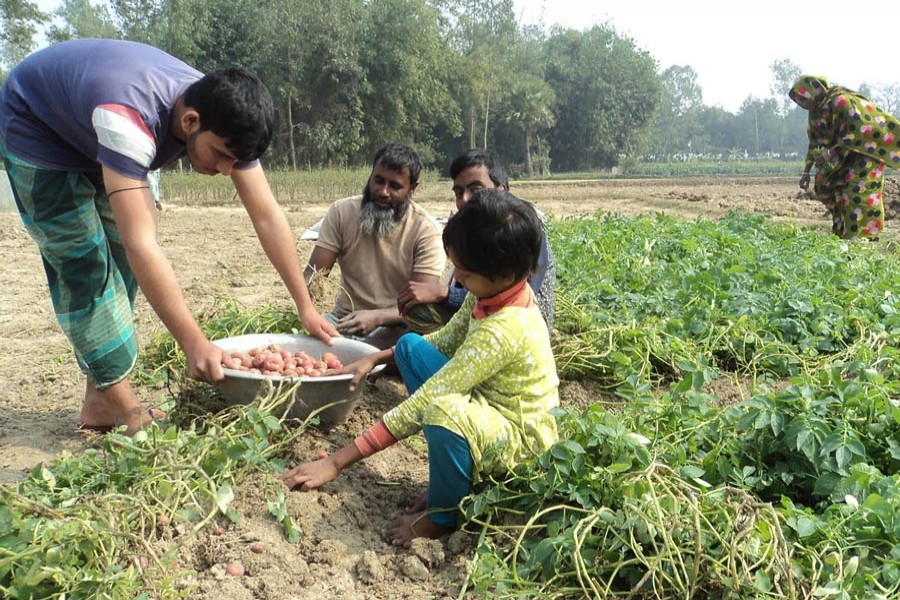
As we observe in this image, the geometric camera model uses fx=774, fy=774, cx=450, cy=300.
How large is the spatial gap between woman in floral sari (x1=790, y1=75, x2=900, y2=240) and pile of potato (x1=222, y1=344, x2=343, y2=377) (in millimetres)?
7272

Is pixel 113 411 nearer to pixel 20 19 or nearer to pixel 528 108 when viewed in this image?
pixel 20 19

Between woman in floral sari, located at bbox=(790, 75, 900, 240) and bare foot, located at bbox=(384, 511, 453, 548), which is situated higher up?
woman in floral sari, located at bbox=(790, 75, 900, 240)

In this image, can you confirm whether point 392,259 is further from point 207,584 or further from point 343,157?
point 343,157

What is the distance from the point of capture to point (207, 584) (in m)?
2.07

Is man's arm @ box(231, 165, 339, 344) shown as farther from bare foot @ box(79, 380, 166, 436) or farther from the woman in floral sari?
the woman in floral sari

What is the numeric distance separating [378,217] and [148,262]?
1.66 metres

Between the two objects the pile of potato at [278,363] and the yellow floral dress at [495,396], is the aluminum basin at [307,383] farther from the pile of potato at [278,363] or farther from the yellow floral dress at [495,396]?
the yellow floral dress at [495,396]

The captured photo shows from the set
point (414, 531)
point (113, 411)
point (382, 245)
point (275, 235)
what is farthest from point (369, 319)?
point (414, 531)

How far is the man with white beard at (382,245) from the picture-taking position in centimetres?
392

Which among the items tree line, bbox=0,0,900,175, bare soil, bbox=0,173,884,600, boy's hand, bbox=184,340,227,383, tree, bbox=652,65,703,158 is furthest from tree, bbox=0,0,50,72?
tree, bbox=652,65,703,158

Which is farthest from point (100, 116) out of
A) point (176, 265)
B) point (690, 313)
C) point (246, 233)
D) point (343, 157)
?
point (343, 157)

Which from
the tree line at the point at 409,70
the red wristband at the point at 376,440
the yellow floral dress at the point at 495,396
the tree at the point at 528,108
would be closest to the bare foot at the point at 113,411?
the red wristband at the point at 376,440

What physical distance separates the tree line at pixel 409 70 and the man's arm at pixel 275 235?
25958 millimetres

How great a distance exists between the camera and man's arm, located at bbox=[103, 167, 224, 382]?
2.45 m
